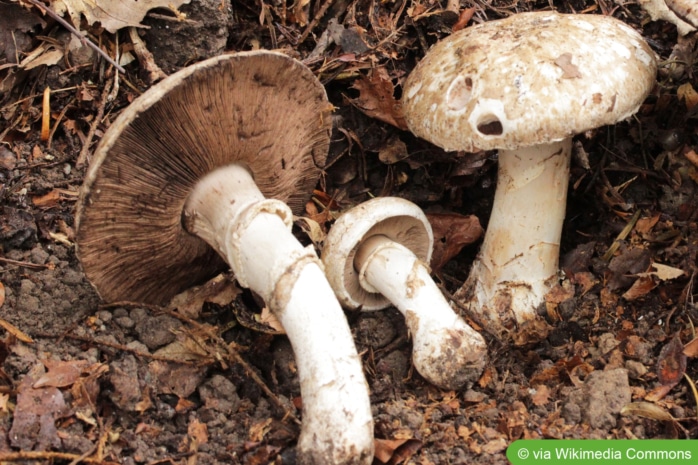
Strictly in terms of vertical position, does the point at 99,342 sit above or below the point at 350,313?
above

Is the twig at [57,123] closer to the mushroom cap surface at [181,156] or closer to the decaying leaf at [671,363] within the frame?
the mushroom cap surface at [181,156]

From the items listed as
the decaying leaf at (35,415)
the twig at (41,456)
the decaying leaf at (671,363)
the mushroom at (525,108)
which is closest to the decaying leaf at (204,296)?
the decaying leaf at (35,415)

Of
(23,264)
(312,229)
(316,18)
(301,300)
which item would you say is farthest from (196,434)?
(316,18)

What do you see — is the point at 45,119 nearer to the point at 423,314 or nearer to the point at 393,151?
the point at 393,151

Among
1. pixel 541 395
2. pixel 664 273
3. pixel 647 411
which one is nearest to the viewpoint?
pixel 647 411

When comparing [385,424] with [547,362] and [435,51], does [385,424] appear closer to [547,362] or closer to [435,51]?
[547,362]

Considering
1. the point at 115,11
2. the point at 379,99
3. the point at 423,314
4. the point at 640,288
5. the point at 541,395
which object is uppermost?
the point at 115,11
